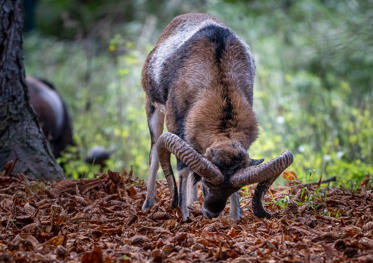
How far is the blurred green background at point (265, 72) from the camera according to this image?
9.52 meters

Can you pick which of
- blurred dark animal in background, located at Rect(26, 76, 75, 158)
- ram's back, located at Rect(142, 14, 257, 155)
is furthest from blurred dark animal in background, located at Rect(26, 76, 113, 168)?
ram's back, located at Rect(142, 14, 257, 155)

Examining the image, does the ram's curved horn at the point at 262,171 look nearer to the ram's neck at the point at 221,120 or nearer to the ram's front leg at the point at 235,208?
the ram's neck at the point at 221,120

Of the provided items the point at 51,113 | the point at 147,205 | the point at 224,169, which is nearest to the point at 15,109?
the point at 147,205

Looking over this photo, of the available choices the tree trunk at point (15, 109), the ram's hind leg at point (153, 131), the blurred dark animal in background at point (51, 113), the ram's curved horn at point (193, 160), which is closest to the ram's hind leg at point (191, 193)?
the ram's hind leg at point (153, 131)

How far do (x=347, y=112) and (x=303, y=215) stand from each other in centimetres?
652

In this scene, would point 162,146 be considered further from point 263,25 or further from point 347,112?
point 263,25

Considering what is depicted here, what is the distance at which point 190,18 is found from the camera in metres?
6.98

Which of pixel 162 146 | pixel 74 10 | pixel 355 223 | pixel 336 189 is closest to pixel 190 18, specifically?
pixel 162 146

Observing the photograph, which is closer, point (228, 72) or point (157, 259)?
point (157, 259)

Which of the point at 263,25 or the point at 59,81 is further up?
the point at 263,25

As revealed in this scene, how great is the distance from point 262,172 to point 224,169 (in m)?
0.41

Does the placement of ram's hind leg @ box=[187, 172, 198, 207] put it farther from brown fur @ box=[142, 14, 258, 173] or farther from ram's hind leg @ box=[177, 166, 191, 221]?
brown fur @ box=[142, 14, 258, 173]

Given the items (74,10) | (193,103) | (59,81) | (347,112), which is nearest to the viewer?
(193,103)

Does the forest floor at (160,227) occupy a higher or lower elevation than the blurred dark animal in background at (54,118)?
lower
